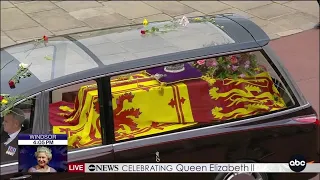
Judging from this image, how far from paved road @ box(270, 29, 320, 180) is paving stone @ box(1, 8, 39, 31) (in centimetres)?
447

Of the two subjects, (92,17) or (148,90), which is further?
(92,17)

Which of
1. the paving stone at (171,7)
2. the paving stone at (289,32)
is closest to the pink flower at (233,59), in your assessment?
the paving stone at (289,32)

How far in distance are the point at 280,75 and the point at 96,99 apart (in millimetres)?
1799

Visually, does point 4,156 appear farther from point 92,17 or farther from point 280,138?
point 92,17

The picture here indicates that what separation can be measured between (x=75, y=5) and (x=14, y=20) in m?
1.37

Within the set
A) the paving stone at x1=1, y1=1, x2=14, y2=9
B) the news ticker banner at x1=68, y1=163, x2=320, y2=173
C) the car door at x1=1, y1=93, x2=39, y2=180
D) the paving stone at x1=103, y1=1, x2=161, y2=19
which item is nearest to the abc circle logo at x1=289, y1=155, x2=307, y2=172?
the news ticker banner at x1=68, y1=163, x2=320, y2=173

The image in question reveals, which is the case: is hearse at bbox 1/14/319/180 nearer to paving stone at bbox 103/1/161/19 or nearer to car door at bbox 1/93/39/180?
car door at bbox 1/93/39/180

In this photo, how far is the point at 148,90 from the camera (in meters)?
5.61

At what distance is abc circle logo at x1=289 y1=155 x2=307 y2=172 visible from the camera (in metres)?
5.92

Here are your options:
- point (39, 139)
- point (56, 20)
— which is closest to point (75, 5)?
point (56, 20)

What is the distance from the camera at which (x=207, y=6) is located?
473 inches

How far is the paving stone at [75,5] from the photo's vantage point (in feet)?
38.9

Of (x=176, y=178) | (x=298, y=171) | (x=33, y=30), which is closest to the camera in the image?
(x=176, y=178)

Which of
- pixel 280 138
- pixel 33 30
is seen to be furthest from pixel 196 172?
pixel 33 30
